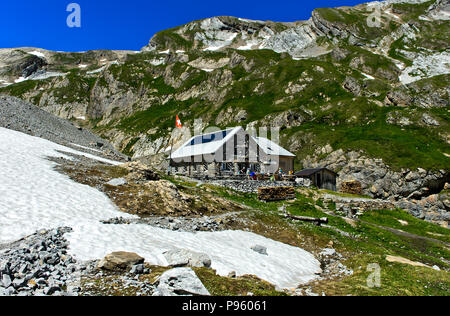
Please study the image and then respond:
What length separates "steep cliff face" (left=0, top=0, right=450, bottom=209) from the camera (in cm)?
7816

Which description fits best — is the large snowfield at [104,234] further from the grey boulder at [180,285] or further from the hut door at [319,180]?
the hut door at [319,180]

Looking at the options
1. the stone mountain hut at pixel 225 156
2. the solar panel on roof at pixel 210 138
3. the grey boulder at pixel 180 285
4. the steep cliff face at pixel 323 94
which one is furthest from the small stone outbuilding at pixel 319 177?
the grey boulder at pixel 180 285

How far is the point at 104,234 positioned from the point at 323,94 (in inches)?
4367

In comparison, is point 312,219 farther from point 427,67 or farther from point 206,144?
point 427,67

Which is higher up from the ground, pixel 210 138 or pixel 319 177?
pixel 210 138

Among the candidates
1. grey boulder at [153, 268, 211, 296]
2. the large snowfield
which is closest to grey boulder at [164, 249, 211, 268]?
the large snowfield

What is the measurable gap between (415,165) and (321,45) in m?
132

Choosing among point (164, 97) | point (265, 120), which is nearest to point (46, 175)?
point (265, 120)

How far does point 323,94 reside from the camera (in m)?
110

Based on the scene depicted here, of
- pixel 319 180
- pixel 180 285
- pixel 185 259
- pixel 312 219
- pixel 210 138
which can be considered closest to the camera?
pixel 180 285

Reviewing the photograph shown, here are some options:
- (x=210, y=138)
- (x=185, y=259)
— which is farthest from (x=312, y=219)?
(x=210, y=138)

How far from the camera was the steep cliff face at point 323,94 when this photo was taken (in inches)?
3077

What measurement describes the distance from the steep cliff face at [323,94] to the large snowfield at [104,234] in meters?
57.4

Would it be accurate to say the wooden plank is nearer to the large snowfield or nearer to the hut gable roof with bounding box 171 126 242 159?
the large snowfield
